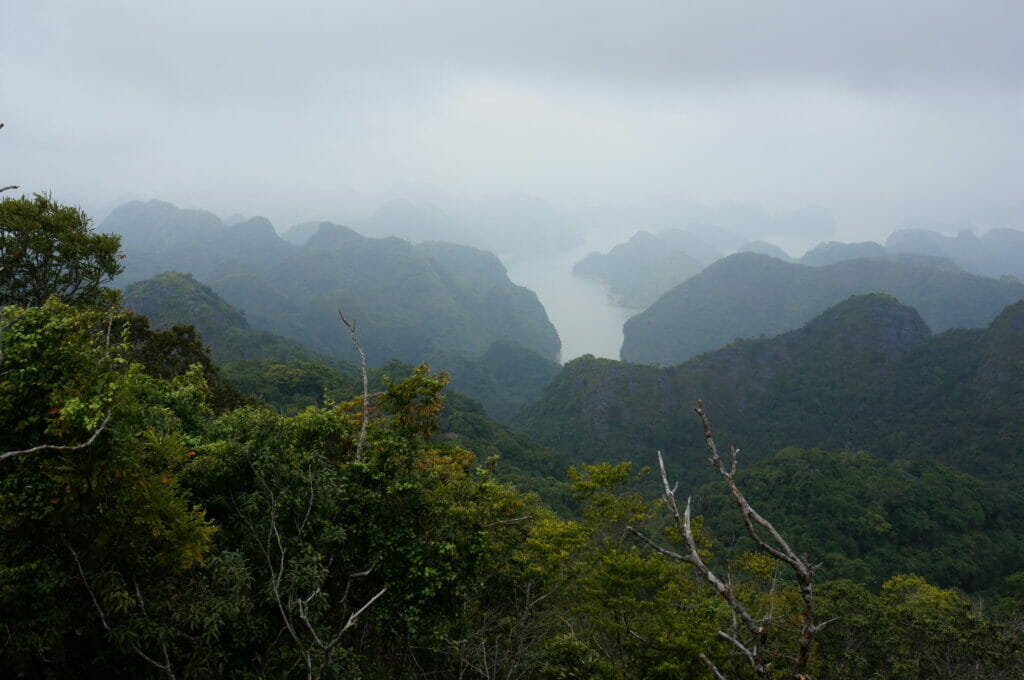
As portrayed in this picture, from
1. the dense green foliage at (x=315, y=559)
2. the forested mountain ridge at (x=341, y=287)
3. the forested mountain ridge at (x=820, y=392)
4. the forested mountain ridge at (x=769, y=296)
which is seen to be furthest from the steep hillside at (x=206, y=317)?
the forested mountain ridge at (x=769, y=296)

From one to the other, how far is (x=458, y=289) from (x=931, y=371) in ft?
393

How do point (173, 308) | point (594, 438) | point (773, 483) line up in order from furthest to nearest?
point (594, 438) → point (173, 308) → point (773, 483)

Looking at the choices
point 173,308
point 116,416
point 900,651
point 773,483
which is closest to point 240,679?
point 116,416

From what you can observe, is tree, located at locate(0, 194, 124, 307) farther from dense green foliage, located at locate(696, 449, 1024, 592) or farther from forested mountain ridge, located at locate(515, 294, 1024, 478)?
forested mountain ridge, located at locate(515, 294, 1024, 478)

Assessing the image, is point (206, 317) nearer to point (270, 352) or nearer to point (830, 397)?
point (270, 352)

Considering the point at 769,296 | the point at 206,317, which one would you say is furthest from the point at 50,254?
the point at 769,296

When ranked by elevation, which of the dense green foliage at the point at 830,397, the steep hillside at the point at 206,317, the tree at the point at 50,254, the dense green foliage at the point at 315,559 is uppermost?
the tree at the point at 50,254

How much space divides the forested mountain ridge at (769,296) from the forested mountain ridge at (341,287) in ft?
103

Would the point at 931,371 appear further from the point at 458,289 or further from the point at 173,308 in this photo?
the point at 458,289

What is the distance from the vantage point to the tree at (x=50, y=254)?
12727 mm

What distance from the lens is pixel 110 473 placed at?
4887 millimetres

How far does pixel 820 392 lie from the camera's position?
74750mm

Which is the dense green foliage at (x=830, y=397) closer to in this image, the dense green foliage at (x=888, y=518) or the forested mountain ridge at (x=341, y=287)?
the dense green foliage at (x=888, y=518)

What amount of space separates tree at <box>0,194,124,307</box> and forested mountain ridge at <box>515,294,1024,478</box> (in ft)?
206
